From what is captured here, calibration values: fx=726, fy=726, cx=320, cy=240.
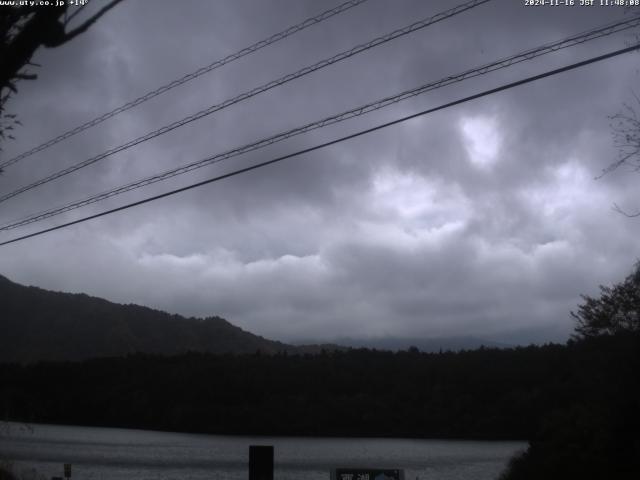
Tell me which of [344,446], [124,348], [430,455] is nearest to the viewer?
[430,455]

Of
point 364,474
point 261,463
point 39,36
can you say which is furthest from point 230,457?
point 39,36

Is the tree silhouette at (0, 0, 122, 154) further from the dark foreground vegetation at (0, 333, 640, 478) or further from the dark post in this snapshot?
the dark foreground vegetation at (0, 333, 640, 478)

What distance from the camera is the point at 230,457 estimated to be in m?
68.4

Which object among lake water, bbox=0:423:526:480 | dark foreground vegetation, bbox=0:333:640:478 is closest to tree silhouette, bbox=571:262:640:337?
lake water, bbox=0:423:526:480

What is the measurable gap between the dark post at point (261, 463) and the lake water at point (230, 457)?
64.6ft

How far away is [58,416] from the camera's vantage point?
370 feet

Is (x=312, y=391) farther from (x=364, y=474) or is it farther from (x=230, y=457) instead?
(x=364, y=474)

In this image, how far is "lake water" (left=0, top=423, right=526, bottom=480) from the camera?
48875 mm

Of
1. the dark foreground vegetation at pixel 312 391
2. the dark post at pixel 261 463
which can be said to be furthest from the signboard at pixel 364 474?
the dark foreground vegetation at pixel 312 391

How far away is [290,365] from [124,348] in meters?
46.5

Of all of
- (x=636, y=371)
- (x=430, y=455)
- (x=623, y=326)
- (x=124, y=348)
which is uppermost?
(x=124, y=348)

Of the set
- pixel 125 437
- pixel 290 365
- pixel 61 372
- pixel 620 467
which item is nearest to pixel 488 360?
pixel 290 365

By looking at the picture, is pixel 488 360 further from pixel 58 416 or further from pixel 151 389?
pixel 58 416

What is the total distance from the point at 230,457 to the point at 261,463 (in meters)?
60.0
